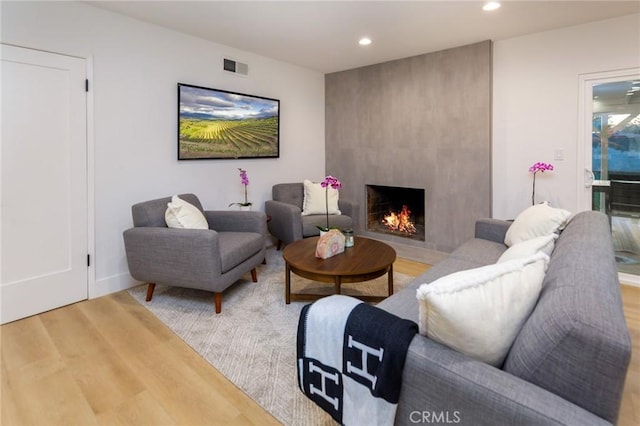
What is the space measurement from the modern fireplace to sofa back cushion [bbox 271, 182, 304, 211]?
97 centimetres

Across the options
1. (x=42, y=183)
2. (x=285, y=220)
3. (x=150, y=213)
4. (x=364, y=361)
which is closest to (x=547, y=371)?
(x=364, y=361)

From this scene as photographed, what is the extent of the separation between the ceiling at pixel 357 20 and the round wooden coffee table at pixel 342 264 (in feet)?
6.48

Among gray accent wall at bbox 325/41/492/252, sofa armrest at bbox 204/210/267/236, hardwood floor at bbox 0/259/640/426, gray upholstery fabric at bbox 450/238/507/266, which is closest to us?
hardwood floor at bbox 0/259/640/426

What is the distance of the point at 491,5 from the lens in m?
2.82

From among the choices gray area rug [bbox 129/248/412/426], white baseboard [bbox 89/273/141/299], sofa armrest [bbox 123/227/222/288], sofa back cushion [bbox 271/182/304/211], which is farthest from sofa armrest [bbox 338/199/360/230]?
white baseboard [bbox 89/273/141/299]

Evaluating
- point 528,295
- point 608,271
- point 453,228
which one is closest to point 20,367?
point 528,295

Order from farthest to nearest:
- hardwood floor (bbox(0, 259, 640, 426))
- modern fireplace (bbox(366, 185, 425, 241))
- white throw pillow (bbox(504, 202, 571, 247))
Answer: modern fireplace (bbox(366, 185, 425, 241))
white throw pillow (bbox(504, 202, 571, 247))
hardwood floor (bbox(0, 259, 640, 426))

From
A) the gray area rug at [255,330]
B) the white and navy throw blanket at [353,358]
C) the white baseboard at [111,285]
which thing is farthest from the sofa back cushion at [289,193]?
the white and navy throw blanket at [353,358]

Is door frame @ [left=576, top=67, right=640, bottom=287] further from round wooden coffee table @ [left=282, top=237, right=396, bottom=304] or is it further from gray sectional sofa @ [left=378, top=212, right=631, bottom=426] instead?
gray sectional sofa @ [left=378, top=212, right=631, bottom=426]

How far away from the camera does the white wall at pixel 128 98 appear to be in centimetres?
268

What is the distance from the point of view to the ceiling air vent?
3840 millimetres

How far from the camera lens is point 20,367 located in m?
2.00

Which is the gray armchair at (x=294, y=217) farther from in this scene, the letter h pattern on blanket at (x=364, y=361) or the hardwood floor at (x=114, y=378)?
the letter h pattern on blanket at (x=364, y=361)

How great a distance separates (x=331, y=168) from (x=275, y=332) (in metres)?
3.19
